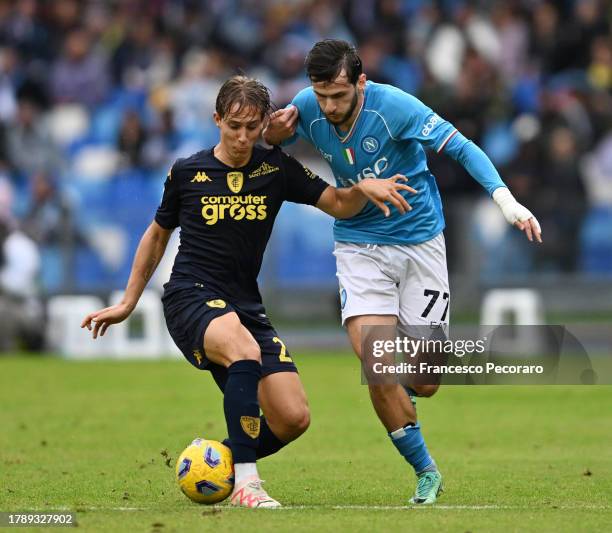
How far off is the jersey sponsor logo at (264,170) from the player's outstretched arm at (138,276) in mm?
608

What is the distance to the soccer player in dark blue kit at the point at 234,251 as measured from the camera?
7.25 metres

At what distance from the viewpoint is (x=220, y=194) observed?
24.6 feet

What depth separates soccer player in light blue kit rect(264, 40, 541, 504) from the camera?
7.66m

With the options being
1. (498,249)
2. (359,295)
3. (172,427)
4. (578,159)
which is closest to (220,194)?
(359,295)

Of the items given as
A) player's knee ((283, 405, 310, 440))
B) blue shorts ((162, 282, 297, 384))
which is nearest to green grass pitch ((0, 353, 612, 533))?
player's knee ((283, 405, 310, 440))

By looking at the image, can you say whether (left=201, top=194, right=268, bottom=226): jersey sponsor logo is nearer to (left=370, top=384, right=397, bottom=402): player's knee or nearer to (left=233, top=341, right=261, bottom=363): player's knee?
(left=233, top=341, right=261, bottom=363): player's knee

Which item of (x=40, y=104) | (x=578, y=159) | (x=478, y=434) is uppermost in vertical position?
(x=40, y=104)

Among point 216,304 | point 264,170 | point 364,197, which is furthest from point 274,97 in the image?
point 216,304

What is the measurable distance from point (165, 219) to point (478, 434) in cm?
470

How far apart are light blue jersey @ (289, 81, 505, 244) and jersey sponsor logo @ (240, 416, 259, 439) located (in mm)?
1519

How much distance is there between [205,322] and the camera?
724 cm

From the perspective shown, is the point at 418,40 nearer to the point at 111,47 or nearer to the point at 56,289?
the point at 111,47

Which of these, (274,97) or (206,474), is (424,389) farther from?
(274,97)

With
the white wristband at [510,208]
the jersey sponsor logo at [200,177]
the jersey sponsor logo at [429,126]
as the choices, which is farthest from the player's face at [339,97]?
the white wristband at [510,208]
